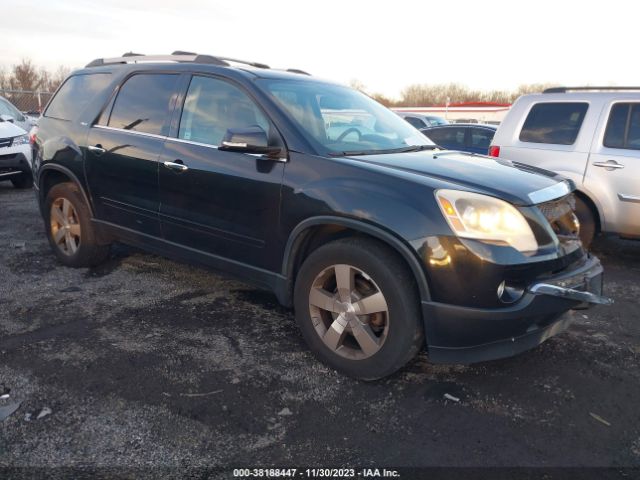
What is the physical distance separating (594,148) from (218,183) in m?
4.29

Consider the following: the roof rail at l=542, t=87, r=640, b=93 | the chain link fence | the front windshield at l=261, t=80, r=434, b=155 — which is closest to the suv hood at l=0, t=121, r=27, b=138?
the front windshield at l=261, t=80, r=434, b=155

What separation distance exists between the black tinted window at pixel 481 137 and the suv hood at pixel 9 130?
26.5 feet

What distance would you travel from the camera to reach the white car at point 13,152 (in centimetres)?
881

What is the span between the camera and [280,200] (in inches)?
129

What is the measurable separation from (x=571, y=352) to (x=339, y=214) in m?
1.90

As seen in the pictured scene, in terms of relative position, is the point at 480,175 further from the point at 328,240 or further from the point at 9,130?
the point at 9,130

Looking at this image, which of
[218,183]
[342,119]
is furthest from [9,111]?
[342,119]

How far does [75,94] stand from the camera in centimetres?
489

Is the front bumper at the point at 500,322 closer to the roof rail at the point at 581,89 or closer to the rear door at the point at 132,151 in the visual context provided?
the rear door at the point at 132,151

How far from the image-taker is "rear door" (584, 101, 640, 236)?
547cm

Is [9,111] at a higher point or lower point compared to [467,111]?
lower

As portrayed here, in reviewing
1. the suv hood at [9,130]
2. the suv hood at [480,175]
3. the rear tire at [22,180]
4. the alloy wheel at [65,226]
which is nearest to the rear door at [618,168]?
the suv hood at [480,175]

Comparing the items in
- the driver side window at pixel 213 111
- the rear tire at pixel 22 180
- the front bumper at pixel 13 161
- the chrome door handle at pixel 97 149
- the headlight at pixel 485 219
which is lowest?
the rear tire at pixel 22 180

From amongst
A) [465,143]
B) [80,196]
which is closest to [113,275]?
[80,196]
